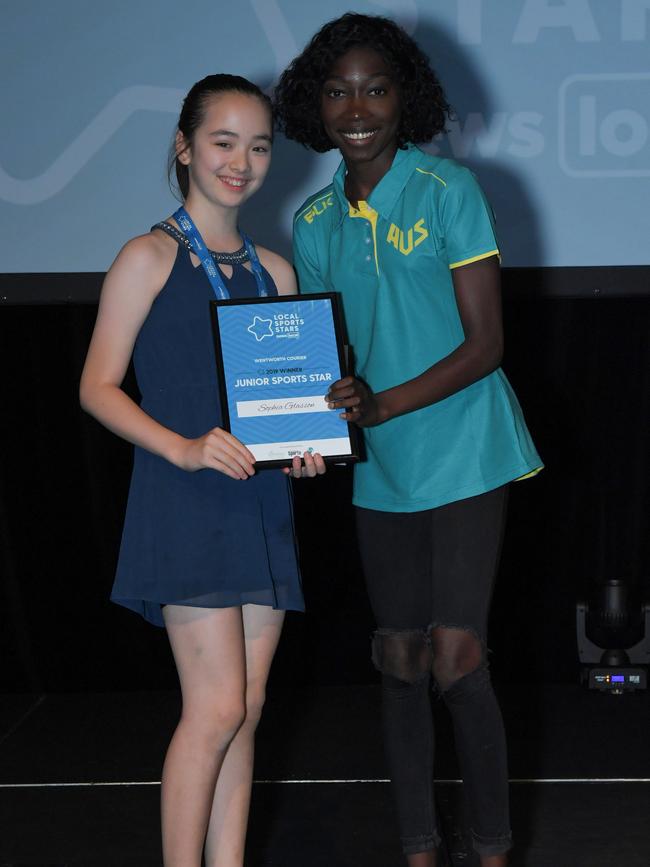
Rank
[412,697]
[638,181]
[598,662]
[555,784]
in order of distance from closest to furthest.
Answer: [412,697]
[555,784]
[638,181]
[598,662]

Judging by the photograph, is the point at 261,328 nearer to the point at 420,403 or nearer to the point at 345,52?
the point at 420,403

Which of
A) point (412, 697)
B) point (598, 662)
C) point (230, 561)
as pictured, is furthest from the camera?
point (598, 662)

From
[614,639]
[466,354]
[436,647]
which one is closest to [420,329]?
[466,354]

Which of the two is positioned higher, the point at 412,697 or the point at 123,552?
the point at 123,552

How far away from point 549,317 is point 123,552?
1.88 metres

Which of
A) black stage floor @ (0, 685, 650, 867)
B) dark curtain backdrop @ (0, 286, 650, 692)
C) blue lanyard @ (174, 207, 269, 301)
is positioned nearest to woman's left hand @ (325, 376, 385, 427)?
blue lanyard @ (174, 207, 269, 301)

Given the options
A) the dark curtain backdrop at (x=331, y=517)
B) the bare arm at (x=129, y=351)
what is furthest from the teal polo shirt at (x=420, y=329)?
the dark curtain backdrop at (x=331, y=517)

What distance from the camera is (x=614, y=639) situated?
358 centimetres

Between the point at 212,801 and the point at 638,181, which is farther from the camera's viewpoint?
the point at 638,181

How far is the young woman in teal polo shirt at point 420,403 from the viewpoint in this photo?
2.06 meters

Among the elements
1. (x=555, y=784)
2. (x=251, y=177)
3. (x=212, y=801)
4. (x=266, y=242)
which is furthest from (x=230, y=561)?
(x=266, y=242)

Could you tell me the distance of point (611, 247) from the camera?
10.9 ft

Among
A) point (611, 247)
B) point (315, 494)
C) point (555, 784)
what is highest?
point (611, 247)

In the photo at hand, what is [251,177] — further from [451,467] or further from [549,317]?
[549,317]
